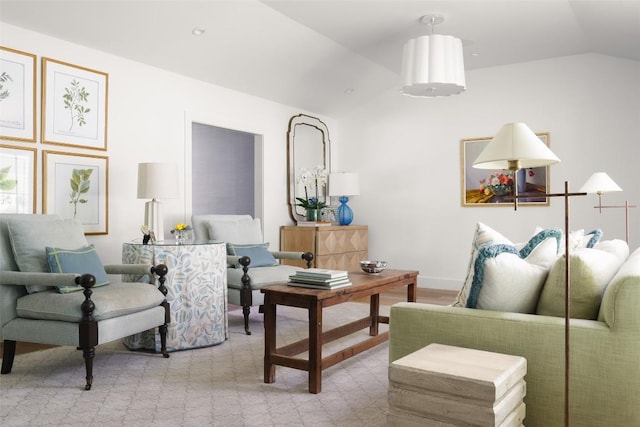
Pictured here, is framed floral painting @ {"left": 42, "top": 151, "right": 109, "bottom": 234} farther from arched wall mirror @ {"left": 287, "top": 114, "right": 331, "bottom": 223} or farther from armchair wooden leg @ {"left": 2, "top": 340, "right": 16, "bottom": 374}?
arched wall mirror @ {"left": 287, "top": 114, "right": 331, "bottom": 223}

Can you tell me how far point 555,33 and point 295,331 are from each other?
375 cm

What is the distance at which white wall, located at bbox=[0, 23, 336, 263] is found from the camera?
408cm

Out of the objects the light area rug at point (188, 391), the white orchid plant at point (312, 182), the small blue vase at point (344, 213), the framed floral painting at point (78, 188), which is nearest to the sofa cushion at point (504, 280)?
the light area rug at point (188, 391)

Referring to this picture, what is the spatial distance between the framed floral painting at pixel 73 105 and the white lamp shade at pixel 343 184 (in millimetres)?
3051

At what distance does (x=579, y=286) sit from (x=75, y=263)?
109 inches

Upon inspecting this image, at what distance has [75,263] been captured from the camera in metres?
3.22

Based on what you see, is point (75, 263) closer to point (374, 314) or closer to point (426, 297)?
point (374, 314)

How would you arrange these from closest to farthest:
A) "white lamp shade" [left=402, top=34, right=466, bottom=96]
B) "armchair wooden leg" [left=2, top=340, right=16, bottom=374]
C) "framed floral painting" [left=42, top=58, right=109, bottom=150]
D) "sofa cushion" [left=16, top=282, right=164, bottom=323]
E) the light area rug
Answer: the light area rug, "sofa cushion" [left=16, top=282, right=164, bottom=323], "armchair wooden leg" [left=2, top=340, right=16, bottom=374], "framed floral painting" [left=42, top=58, right=109, bottom=150], "white lamp shade" [left=402, top=34, right=466, bottom=96]

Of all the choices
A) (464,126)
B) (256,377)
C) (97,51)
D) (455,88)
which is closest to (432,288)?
(464,126)

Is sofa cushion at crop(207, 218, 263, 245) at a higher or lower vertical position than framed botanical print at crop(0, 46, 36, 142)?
lower

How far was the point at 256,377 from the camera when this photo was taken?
3.10 metres

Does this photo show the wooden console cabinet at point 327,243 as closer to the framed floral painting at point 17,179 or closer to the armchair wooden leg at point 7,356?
the framed floral painting at point 17,179

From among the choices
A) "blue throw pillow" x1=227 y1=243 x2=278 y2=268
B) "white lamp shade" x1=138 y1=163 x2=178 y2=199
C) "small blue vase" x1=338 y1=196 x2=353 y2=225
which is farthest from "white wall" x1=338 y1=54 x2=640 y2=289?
"white lamp shade" x1=138 y1=163 x2=178 y2=199

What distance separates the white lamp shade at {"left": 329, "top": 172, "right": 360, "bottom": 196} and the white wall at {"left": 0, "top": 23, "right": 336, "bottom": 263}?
1524mm
